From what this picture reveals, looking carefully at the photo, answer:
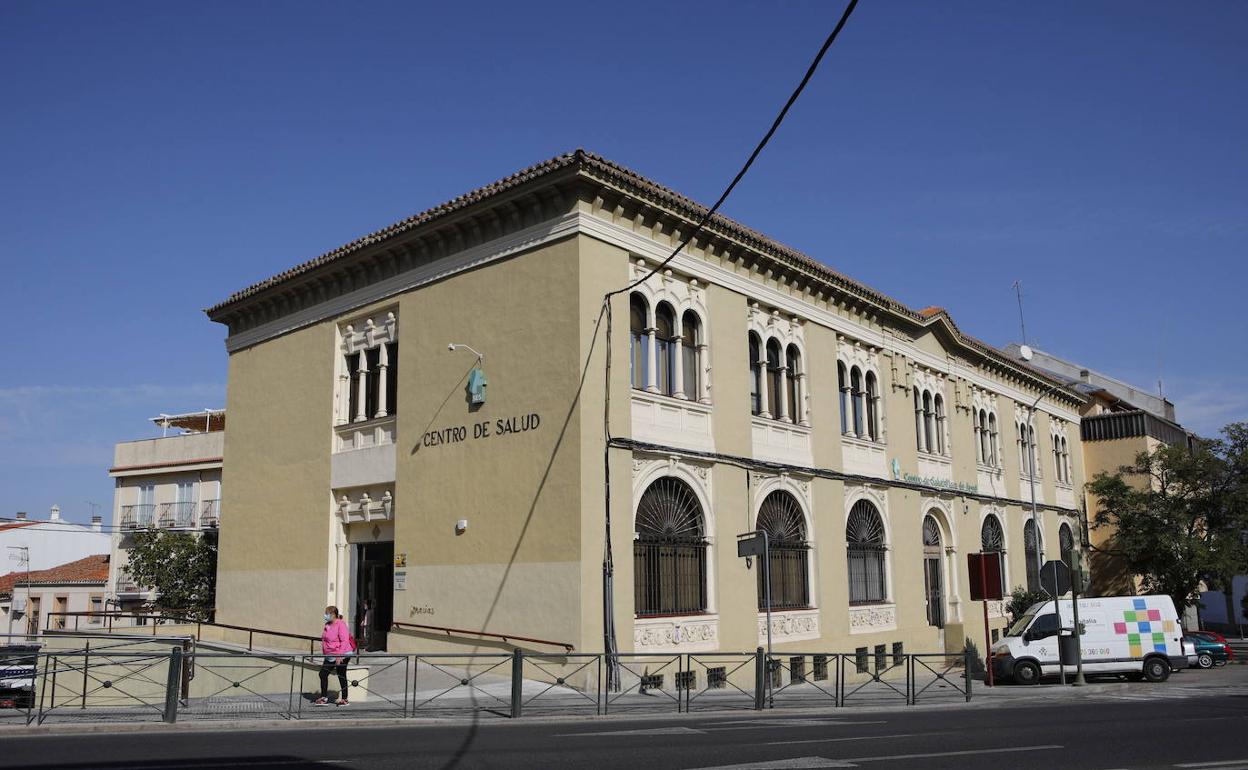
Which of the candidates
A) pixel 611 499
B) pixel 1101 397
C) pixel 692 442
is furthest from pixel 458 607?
pixel 1101 397

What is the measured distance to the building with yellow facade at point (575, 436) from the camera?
18797 mm

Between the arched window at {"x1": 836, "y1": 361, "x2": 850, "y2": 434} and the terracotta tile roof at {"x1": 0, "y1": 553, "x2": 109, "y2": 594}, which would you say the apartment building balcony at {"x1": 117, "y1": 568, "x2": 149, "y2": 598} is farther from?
the arched window at {"x1": 836, "y1": 361, "x2": 850, "y2": 434}

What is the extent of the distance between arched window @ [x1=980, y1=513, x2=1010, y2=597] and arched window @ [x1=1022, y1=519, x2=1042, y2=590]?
5.63 feet

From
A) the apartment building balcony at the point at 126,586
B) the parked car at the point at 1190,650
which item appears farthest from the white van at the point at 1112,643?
the apartment building balcony at the point at 126,586

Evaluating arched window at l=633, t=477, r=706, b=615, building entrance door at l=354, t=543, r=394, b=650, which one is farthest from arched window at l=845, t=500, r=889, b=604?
building entrance door at l=354, t=543, r=394, b=650

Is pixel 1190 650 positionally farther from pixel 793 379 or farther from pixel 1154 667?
pixel 793 379

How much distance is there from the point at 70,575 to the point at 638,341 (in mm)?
36082

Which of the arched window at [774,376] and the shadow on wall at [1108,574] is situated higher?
the arched window at [774,376]

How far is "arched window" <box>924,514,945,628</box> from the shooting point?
1161 inches

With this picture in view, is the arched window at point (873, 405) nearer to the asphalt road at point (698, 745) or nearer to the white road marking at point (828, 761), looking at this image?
the asphalt road at point (698, 745)

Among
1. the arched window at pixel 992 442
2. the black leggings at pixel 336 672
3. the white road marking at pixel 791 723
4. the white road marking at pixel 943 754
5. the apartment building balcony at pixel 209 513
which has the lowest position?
the white road marking at pixel 791 723

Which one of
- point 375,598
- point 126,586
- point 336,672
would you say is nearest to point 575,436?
point 336,672

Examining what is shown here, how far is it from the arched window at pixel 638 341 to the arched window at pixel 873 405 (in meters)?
9.67

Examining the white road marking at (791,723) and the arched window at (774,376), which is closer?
the white road marking at (791,723)
